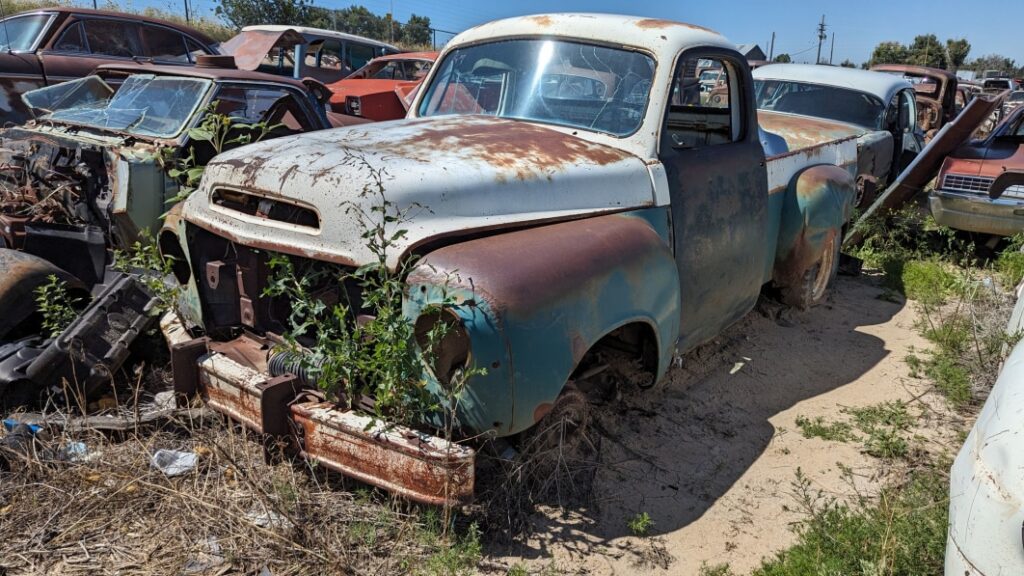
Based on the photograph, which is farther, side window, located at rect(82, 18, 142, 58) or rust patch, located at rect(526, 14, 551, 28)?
side window, located at rect(82, 18, 142, 58)

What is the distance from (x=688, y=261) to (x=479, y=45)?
1744 millimetres

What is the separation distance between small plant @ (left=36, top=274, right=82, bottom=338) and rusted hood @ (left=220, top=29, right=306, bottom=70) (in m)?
5.34

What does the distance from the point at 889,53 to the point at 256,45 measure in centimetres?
4202

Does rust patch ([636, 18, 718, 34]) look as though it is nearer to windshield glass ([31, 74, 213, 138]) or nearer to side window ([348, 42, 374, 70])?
windshield glass ([31, 74, 213, 138])

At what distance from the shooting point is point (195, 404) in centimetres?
333

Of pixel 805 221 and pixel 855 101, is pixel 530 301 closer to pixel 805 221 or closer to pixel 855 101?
pixel 805 221

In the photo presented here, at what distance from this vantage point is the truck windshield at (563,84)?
3.68 m

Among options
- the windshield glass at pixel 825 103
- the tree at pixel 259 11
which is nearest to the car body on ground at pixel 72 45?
the windshield glass at pixel 825 103

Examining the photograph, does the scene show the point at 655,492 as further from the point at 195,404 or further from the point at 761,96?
the point at 761,96

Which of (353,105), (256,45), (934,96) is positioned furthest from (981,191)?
(256,45)

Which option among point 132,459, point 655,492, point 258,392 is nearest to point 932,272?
point 655,492

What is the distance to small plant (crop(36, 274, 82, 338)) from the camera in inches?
147

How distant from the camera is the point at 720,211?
3871 millimetres

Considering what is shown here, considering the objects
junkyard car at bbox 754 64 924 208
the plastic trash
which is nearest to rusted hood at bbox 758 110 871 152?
junkyard car at bbox 754 64 924 208
